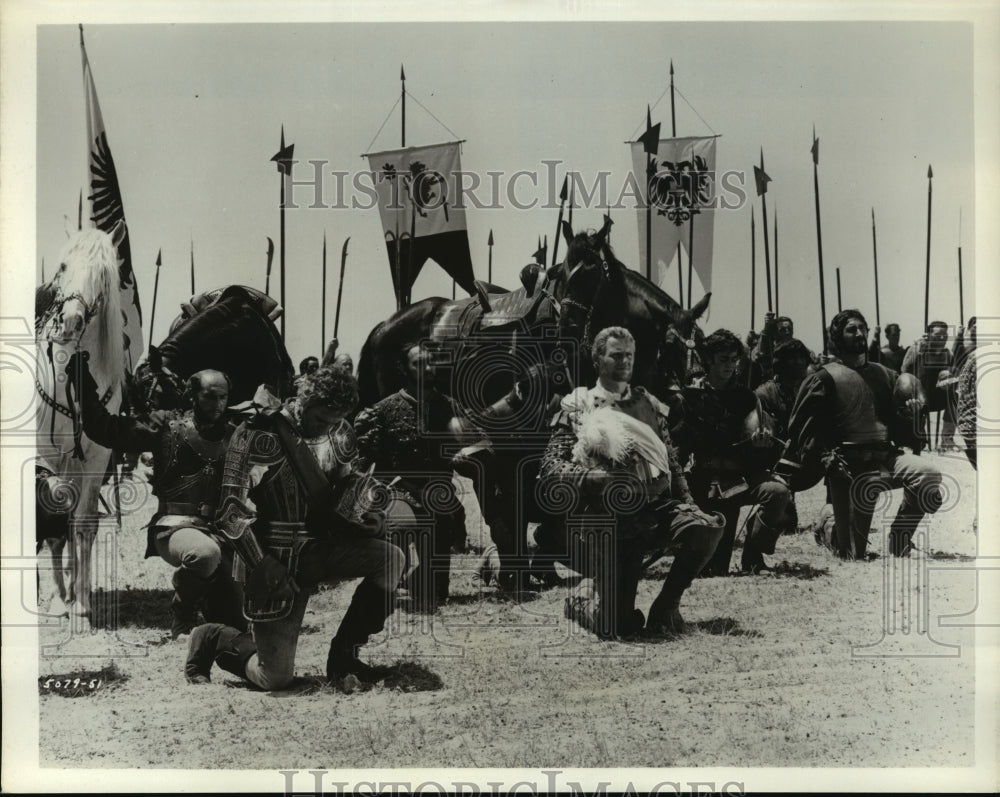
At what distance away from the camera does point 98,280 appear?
23.5ft

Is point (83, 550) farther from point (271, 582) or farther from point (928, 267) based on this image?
point (928, 267)

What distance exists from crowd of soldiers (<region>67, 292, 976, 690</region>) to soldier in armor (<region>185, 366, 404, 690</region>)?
0.04 feet

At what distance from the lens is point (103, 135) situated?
7168 mm

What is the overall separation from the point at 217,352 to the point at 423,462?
4.66 feet

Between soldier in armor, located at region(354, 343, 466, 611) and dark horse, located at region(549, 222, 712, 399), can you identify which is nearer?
soldier in armor, located at region(354, 343, 466, 611)

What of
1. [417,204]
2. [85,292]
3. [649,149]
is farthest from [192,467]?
[649,149]

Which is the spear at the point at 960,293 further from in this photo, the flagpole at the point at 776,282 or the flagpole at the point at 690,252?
Result: the flagpole at the point at 690,252

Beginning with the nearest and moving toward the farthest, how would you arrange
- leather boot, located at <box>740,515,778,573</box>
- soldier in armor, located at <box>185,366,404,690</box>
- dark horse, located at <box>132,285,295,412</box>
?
soldier in armor, located at <box>185,366,404,690</box>
dark horse, located at <box>132,285,295,412</box>
leather boot, located at <box>740,515,778,573</box>

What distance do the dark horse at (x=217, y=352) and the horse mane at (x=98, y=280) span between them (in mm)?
253

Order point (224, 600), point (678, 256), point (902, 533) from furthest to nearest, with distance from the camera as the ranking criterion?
point (902, 533) → point (678, 256) → point (224, 600)

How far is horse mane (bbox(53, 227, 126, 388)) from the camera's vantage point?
716 cm

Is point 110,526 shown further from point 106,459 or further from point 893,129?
point 893,129

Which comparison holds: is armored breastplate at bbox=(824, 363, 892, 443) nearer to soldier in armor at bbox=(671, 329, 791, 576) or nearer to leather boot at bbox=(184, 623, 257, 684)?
soldier in armor at bbox=(671, 329, 791, 576)

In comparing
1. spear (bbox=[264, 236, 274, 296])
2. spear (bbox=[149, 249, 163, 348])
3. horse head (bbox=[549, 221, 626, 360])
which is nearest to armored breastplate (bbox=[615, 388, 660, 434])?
horse head (bbox=[549, 221, 626, 360])
